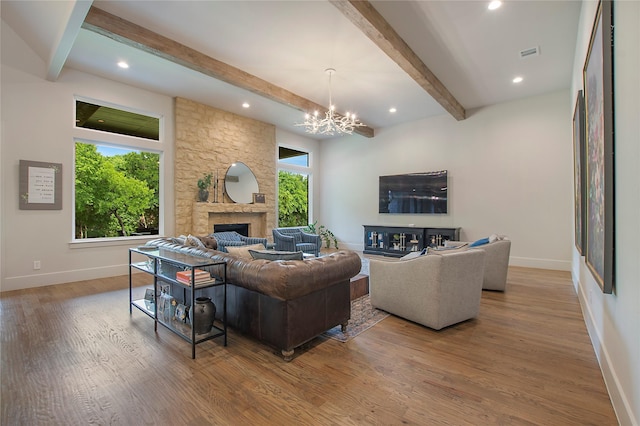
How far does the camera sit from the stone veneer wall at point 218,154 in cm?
609

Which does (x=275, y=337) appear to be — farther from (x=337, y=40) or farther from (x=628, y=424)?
(x=337, y=40)

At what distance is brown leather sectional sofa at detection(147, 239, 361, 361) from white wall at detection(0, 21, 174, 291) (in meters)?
3.45

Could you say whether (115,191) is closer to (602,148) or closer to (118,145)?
(118,145)

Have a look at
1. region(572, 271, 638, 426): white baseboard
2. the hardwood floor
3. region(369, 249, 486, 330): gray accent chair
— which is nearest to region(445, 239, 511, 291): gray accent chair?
the hardwood floor

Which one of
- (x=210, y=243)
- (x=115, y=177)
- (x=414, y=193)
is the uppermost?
(x=115, y=177)

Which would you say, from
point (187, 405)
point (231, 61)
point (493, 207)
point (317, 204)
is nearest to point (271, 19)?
point (231, 61)

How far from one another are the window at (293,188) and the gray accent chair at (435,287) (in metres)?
5.61

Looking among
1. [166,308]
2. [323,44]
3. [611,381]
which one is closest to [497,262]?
[611,381]

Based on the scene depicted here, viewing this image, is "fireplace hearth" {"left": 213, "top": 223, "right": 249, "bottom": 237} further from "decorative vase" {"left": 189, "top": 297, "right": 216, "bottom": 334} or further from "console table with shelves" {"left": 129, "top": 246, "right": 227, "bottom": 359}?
"decorative vase" {"left": 189, "top": 297, "right": 216, "bottom": 334}

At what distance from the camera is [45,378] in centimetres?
214

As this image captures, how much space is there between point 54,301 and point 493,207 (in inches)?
301

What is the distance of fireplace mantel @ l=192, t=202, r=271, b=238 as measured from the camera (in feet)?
20.3

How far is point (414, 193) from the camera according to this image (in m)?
7.38

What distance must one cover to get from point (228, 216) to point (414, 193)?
14.9ft
